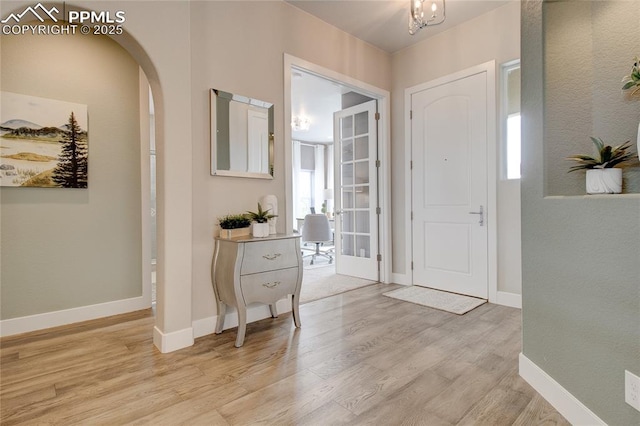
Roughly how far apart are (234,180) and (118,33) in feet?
4.15

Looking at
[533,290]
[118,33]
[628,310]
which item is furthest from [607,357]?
[118,33]

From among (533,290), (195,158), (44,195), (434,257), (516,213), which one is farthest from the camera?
(434,257)

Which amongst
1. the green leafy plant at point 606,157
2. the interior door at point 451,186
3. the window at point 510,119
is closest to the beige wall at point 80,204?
the interior door at point 451,186

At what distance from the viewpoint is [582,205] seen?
148 cm

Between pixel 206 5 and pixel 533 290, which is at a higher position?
pixel 206 5

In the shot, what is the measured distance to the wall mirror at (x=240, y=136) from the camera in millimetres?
2646

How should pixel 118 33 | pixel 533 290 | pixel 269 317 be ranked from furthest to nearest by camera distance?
pixel 269 317 < pixel 118 33 < pixel 533 290

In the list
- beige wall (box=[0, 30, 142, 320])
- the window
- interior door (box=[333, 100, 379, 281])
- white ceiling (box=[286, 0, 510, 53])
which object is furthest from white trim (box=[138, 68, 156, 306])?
the window

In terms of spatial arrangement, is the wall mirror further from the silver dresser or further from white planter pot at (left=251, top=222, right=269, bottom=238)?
the silver dresser

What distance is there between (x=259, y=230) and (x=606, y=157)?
2196 mm

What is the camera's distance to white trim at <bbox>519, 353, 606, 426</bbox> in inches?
56.2

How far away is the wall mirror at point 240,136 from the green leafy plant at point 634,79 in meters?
2.43

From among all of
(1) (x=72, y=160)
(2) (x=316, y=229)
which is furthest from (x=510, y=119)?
(1) (x=72, y=160)

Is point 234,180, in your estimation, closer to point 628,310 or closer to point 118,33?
point 118,33
